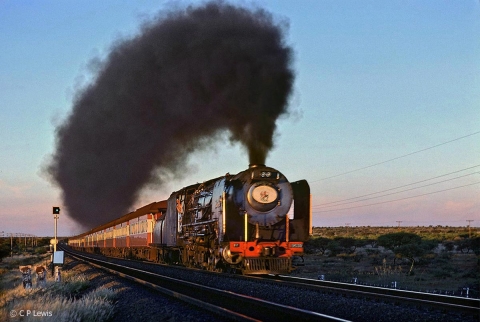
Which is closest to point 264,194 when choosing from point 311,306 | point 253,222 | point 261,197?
point 261,197

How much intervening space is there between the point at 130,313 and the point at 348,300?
4.69 m

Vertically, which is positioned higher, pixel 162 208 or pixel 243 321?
pixel 162 208

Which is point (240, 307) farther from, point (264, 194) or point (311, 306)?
point (264, 194)

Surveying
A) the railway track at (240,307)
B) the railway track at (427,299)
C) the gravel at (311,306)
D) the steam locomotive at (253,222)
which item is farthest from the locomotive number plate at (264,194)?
the railway track at (427,299)

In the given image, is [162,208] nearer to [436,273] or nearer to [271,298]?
[436,273]

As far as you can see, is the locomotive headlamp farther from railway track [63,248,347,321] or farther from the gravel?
railway track [63,248,347,321]

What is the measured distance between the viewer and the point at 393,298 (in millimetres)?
12281

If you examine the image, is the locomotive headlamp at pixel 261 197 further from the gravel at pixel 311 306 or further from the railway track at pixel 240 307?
the railway track at pixel 240 307

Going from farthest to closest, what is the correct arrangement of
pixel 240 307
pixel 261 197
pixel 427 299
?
1. pixel 261 197
2. pixel 427 299
3. pixel 240 307

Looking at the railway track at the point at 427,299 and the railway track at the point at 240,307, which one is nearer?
the railway track at the point at 240,307

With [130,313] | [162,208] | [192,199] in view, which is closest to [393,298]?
[130,313]

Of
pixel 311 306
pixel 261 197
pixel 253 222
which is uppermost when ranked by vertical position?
pixel 261 197

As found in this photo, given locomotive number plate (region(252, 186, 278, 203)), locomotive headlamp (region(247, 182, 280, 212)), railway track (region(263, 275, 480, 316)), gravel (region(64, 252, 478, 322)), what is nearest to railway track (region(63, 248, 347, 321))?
gravel (region(64, 252, 478, 322))

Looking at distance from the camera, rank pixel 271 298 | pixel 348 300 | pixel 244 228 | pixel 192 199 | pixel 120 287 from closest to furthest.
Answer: pixel 348 300
pixel 271 298
pixel 120 287
pixel 244 228
pixel 192 199
